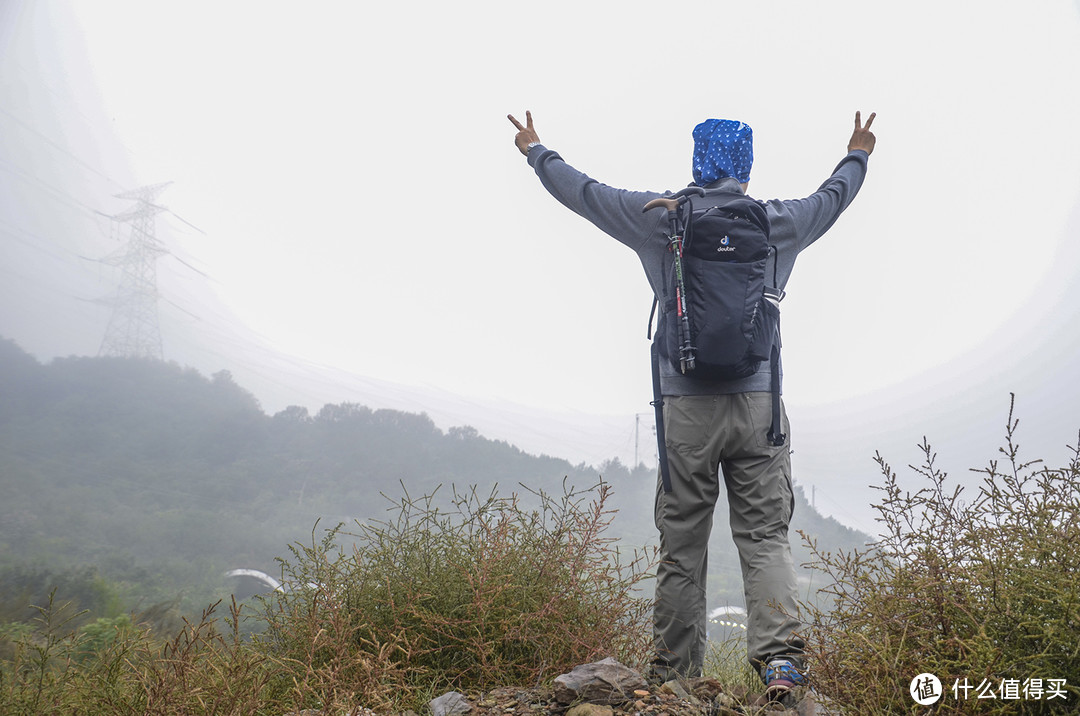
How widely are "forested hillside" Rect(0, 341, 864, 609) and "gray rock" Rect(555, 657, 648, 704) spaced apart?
84.4ft

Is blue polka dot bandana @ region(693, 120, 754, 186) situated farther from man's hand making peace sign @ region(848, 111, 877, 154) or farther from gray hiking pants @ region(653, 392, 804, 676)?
gray hiking pants @ region(653, 392, 804, 676)

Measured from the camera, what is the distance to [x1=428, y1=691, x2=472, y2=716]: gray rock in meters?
2.44

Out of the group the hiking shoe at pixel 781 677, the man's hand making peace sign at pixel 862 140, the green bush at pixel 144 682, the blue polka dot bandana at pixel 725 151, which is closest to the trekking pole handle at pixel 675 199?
the blue polka dot bandana at pixel 725 151

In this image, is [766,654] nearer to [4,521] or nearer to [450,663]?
[450,663]

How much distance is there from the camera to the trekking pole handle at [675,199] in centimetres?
317

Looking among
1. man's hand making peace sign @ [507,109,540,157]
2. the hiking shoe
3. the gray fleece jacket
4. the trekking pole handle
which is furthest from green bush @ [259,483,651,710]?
man's hand making peace sign @ [507,109,540,157]

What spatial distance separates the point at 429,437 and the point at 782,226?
299 ft

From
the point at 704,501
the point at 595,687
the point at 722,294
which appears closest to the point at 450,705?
the point at 595,687

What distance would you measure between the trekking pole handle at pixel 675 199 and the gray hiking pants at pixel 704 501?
3.01 feet

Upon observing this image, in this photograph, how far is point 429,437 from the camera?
92.3 m

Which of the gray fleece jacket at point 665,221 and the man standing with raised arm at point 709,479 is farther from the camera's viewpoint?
the gray fleece jacket at point 665,221

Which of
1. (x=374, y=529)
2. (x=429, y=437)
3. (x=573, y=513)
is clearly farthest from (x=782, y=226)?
(x=429, y=437)

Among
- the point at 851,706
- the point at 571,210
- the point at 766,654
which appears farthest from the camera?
the point at 571,210

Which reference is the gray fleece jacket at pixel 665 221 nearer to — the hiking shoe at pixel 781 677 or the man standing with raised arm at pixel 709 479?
the man standing with raised arm at pixel 709 479
